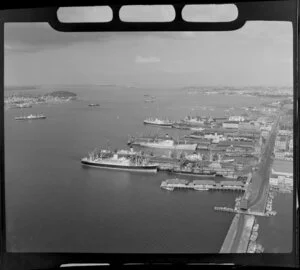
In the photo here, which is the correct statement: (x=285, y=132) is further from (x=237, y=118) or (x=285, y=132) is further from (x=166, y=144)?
(x=166, y=144)

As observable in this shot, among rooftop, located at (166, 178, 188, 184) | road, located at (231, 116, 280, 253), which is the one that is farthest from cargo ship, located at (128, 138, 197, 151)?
road, located at (231, 116, 280, 253)

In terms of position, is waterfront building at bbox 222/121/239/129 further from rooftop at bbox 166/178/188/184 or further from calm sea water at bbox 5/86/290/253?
rooftop at bbox 166/178/188/184

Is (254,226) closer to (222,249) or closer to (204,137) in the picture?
(222,249)

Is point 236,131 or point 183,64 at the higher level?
point 183,64

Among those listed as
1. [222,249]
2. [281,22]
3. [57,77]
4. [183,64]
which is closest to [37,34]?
[57,77]

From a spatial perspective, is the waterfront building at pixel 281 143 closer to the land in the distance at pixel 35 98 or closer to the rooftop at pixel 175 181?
the rooftop at pixel 175 181

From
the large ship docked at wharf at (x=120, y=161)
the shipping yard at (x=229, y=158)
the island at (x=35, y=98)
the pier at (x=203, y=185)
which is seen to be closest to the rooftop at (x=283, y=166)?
the shipping yard at (x=229, y=158)

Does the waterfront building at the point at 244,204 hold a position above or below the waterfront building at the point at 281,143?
below
